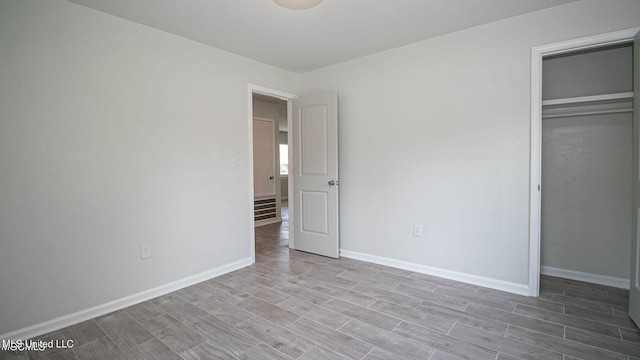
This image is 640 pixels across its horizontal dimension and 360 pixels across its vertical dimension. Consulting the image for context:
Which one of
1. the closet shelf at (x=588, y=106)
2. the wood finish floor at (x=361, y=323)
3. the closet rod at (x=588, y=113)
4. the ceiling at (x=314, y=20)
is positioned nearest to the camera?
the wood finish floor at (x=361, y=323)

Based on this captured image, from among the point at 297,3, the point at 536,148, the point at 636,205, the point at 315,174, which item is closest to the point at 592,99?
the point at 536,148

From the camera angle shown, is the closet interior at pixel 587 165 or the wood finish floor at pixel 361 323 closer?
the wood finish floor at pixel 361 323

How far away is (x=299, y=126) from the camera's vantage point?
4.14 meters

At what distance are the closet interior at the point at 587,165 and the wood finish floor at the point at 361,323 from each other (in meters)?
0.27

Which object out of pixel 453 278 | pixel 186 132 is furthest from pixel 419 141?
pixel 186 132

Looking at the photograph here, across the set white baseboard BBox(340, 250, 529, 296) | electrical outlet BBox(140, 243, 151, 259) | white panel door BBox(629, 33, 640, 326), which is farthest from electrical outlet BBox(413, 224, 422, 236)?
electrical outlet BBox(140, 243, 151, 259)

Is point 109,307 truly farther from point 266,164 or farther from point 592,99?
point 592,99

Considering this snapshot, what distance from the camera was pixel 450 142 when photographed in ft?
10.0

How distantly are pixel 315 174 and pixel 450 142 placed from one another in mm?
1678

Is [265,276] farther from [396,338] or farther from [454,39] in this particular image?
[454,39]

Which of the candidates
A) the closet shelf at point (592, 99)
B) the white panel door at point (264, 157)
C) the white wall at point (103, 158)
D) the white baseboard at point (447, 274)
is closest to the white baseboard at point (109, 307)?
the white wall at point (103, 158)

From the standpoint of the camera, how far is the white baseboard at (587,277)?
2848 mm

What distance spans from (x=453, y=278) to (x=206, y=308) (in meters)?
2.34

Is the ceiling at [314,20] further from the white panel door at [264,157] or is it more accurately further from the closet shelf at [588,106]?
the white panel door at [264,157]
